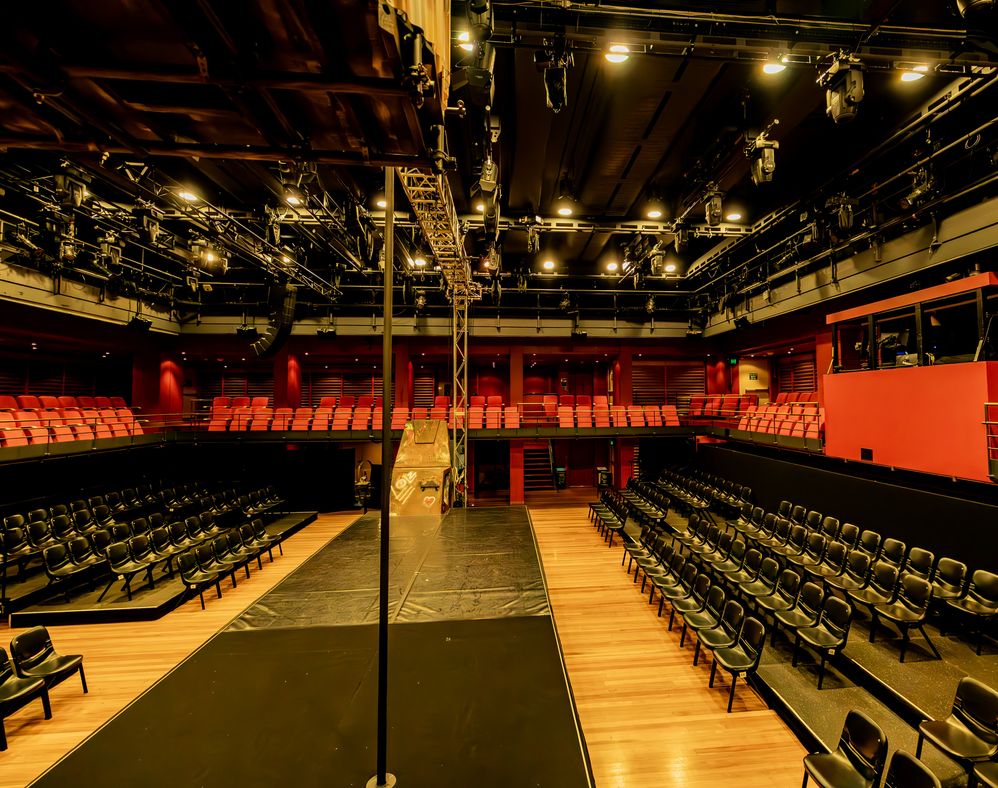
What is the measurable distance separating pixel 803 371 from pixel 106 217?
18.2 metres

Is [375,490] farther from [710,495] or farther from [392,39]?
[392,39]

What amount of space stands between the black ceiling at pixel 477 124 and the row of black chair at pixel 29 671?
461cm

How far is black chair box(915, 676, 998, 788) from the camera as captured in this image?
2.73m

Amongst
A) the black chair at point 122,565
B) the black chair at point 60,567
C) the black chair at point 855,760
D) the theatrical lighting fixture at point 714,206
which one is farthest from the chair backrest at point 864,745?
the black chair at point 60,567

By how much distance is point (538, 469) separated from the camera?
15367mm

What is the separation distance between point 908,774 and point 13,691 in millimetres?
6826

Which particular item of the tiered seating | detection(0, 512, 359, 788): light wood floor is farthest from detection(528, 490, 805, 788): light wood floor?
the tiered seating

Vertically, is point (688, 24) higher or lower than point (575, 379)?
higher

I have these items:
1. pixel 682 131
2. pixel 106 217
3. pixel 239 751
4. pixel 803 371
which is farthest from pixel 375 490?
pixel 803 371

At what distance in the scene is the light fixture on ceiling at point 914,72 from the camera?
454cm

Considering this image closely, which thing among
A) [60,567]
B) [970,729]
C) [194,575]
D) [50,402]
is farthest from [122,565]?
[970,729]

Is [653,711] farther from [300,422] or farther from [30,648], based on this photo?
[300,422]

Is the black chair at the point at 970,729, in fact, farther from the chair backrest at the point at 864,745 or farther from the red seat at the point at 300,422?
the red seat at the point at 300,422

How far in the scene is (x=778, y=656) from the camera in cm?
456
